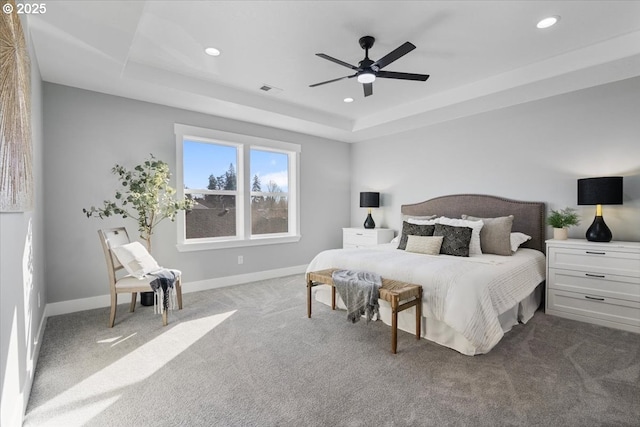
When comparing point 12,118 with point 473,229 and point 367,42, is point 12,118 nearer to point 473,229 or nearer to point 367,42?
point 367,42

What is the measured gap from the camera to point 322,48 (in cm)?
304

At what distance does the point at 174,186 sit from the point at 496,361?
4071 millimetres

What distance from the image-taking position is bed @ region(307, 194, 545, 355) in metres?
2.46

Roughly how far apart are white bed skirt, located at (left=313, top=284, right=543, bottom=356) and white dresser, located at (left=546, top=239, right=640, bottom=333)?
27cm

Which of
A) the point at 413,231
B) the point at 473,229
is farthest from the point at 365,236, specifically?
the point at 473,229

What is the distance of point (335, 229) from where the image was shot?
6.17 meters

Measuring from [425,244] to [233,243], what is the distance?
2761mm

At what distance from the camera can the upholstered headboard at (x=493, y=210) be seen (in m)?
3.92

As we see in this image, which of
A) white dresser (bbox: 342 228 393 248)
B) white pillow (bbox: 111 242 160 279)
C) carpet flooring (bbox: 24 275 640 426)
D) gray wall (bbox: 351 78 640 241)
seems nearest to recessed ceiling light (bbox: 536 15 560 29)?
gray wall (bbox: 351 78 640 241)

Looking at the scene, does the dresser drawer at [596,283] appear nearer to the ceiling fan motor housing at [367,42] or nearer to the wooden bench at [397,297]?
the wooden bench at [397,297]

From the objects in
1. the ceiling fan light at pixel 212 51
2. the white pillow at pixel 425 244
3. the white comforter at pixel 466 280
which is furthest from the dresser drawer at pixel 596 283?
the ceiling fan light at pixel 212 51

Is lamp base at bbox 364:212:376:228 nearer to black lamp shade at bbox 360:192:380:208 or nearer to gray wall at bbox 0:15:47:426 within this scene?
black lamp shade at bbox 360:192:380:208

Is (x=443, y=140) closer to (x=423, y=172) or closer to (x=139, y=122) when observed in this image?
(x=423, y=172)

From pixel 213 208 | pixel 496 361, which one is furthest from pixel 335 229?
pixel 496 361
